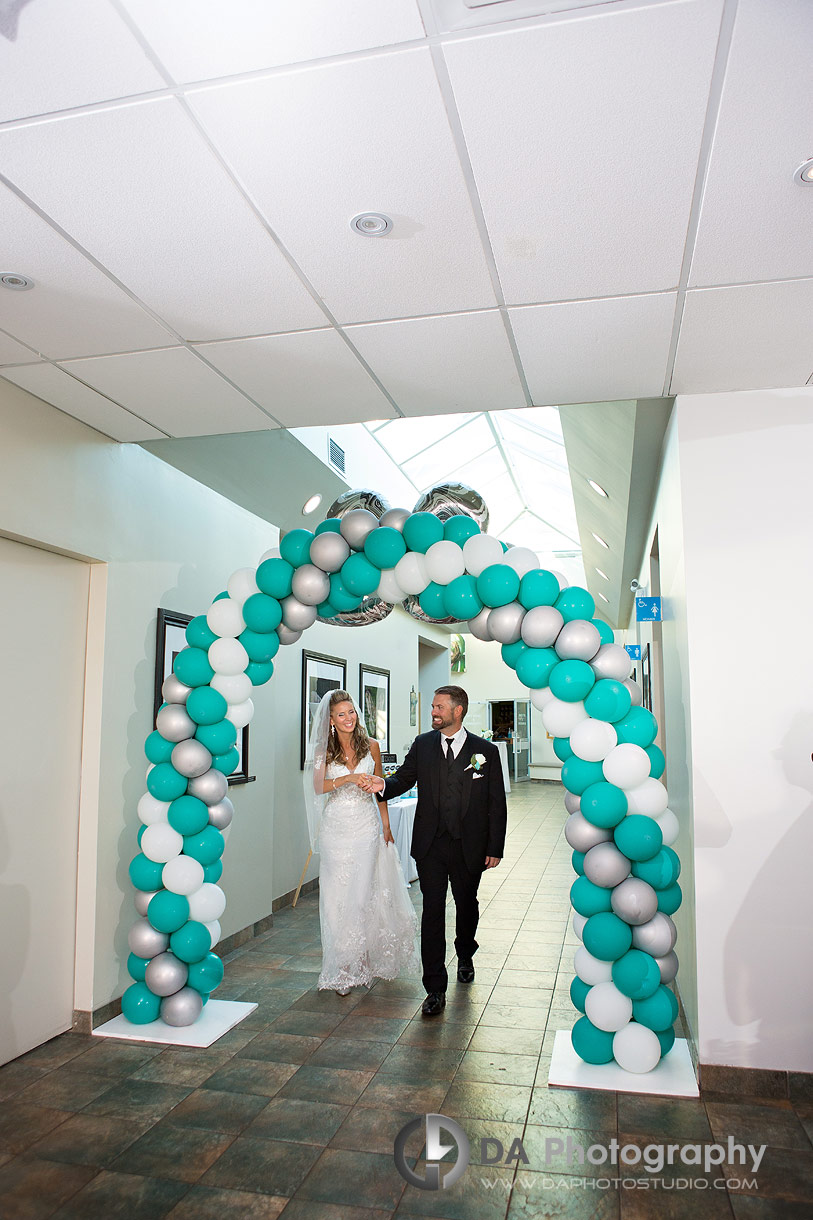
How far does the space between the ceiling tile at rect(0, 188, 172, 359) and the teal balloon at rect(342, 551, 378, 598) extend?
4.29ft

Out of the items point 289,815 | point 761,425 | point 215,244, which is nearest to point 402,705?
point 289,815

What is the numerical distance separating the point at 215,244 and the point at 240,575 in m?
1.87

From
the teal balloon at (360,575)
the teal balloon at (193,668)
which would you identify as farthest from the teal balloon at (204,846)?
the teal balloon at (360,575)

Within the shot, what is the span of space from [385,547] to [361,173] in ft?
6.20

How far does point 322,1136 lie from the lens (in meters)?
2.90

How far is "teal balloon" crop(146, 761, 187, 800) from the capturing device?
398 cm

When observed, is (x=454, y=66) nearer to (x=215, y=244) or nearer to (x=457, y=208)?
(x=457, y=208)

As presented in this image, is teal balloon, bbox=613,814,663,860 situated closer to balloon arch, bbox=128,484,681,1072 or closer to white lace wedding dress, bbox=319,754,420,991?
balloon arch, bbox=128,484,681,1072

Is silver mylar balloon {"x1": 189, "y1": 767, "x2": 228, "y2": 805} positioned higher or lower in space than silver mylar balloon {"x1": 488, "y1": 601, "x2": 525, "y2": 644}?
lower

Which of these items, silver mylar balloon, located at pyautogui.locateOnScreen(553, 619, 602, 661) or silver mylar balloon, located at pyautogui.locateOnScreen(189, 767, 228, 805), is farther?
silver mylar balloon, located at pyautogui.locateOnScreen(189, 767, 228, 805)

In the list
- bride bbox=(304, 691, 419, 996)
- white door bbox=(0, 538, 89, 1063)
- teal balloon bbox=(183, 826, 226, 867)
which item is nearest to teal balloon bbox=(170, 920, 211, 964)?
teal balloon bbox=(183, 826, 226, 867)

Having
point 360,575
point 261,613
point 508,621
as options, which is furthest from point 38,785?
point 508,621

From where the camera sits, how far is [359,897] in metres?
4.64

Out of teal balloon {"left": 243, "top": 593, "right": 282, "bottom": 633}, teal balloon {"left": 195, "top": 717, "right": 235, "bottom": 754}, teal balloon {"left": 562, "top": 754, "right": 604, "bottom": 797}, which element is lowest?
teal balloon {"left": 562, "top": 754, "right": 604, "bottom": 797}
